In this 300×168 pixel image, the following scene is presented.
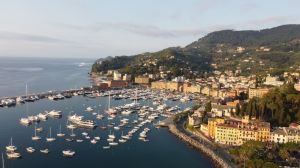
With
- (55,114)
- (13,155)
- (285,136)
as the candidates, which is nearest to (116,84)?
(55,114)

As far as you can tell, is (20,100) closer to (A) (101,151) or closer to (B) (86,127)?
(B) (86,127)

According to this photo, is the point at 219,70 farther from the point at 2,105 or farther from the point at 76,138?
the point at 76,138

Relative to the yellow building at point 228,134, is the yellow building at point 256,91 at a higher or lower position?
higher

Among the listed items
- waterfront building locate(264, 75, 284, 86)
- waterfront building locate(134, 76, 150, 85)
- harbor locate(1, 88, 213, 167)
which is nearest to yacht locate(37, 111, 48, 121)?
harbor locate(1, 88, 213, 167)

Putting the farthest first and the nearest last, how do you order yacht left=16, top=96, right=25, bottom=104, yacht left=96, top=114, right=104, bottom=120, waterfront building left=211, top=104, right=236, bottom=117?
yacht left=16, top=96, right=25, bottom=104 < yacht left=96, top=114, right=104, bottom=120 < waterfront building left=211, top=104, right=236, bottom=117

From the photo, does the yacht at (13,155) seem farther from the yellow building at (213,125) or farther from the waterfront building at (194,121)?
the waterfront building at (194,121)

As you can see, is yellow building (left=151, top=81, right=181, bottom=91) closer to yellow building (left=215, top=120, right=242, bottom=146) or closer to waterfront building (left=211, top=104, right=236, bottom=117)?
waterfront building (left=211, top=104, right=236, bottom=117)

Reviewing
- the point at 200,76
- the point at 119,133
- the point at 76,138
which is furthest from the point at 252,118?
the point at 200,76

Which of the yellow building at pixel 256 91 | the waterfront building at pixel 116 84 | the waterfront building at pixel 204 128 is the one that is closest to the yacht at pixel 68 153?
the waterfront building at pixel 204 128
